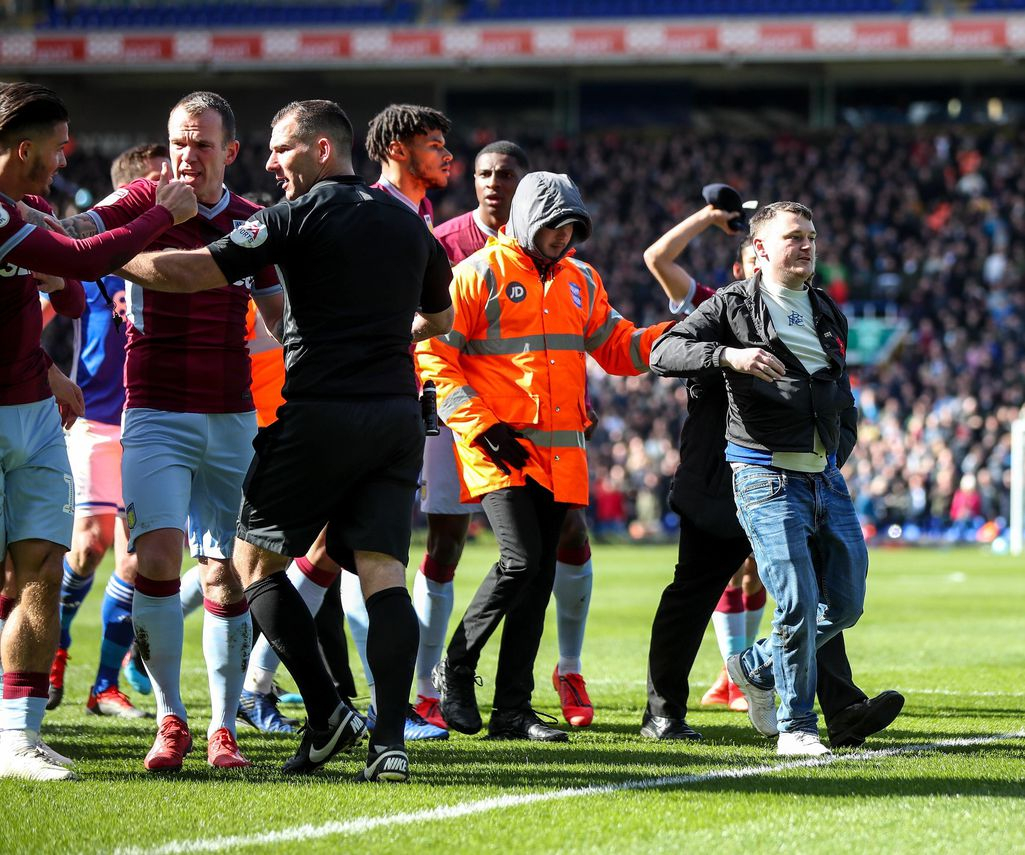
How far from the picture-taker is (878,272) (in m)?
34.8

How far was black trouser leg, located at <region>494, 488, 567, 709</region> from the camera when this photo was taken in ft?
21.1

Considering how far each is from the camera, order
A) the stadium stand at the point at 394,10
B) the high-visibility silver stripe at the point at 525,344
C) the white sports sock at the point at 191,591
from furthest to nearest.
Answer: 1. the stadium stand at the point at 394,10
2. the white sports sock at the point at 191,591
3. the high-visibility silver stripe at the point at 525,344

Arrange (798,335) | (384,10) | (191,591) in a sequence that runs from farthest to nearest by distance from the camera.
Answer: (384,10)
(191,591)
(798,335)

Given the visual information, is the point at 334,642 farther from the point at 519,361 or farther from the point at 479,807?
the point at 479,807

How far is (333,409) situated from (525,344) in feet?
5.47

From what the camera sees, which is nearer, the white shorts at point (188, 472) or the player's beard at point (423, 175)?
the white shorts at point (188, 472)

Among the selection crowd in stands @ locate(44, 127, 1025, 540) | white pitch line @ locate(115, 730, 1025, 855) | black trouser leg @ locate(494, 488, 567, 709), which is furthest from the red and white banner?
white pitch line @ locate(115, 730, 1025, 855)

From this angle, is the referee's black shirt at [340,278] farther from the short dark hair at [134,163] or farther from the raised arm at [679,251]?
the short dark hair at [134,163]

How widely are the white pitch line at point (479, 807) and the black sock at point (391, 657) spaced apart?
0.47 m

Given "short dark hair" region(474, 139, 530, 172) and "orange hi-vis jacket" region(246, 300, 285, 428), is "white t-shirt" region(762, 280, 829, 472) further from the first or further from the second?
"orange hi-vis jacket" region(246, 300, 285, 428)

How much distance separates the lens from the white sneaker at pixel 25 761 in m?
5.05

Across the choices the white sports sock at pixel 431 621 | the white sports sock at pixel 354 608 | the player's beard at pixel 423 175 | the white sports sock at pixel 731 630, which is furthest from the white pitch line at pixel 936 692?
the player's beard at pixel 423 175

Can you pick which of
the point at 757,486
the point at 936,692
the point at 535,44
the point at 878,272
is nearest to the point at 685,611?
the point at 757,486

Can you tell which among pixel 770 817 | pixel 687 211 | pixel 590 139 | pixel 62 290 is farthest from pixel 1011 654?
pixel 590 139
